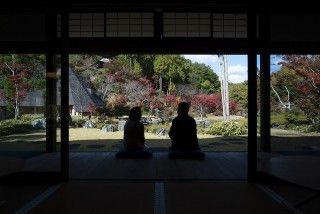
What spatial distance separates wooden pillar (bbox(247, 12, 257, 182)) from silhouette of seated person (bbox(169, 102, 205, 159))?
1.61 m

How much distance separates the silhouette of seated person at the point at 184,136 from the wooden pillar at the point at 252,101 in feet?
5.27

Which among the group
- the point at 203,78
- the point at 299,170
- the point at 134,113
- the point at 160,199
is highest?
the point at 203,78

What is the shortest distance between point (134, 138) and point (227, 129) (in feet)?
16.6

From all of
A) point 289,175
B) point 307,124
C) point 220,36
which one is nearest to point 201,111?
point 307,124

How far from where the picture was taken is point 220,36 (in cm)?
717

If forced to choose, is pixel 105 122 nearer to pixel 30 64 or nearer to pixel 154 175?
pixel 30 64

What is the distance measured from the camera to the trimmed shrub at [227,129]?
10.7 m

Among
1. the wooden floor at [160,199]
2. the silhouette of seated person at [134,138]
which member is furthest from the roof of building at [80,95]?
the wooden floor at [160,199]

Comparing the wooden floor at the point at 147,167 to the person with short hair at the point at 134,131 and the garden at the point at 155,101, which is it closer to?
the person with short hair at the point at 134,131

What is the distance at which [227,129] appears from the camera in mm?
10875

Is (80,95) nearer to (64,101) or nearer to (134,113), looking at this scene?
(134,113)

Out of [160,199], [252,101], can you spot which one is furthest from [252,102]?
[160,199]

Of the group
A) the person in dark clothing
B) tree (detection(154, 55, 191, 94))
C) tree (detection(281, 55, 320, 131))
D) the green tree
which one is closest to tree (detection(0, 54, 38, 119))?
the green tree

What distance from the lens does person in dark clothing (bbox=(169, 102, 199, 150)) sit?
616 centimetres
